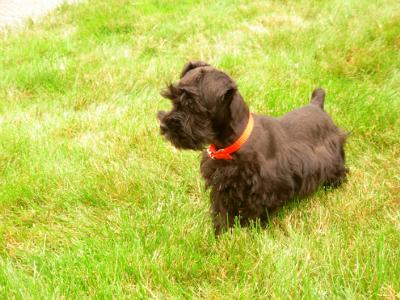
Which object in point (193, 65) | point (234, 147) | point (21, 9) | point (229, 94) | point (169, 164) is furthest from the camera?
point (21, 9)

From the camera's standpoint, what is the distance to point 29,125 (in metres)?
4.33

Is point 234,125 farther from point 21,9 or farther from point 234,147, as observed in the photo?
point 21,9

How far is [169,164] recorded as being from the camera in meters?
3.63

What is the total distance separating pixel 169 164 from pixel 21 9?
667 cm

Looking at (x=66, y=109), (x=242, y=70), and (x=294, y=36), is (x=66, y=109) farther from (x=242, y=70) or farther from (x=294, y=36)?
(x=294, y=36)

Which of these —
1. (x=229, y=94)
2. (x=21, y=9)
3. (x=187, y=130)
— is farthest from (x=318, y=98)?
(x=21, y=9)

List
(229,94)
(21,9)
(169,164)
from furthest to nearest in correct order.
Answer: (21,9)
(169,164)
(229,94)

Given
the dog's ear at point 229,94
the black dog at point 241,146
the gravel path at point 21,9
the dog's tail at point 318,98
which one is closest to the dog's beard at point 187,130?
the black dog at point 241,146

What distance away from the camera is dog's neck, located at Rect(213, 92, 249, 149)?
2616 millimetres

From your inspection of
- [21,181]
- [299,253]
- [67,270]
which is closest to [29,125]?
[21,181]

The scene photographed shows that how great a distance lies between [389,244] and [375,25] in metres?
4.48

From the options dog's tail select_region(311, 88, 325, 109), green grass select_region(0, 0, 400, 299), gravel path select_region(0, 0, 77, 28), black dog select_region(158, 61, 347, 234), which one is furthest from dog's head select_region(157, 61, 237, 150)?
gravel path select_region(0, 0, 77, 28)

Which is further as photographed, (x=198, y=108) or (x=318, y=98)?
(x=318, y=98)

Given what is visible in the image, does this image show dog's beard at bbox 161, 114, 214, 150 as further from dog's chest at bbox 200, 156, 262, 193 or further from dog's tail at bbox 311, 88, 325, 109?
dog's tail at bbox 311, 88, 325, 109
